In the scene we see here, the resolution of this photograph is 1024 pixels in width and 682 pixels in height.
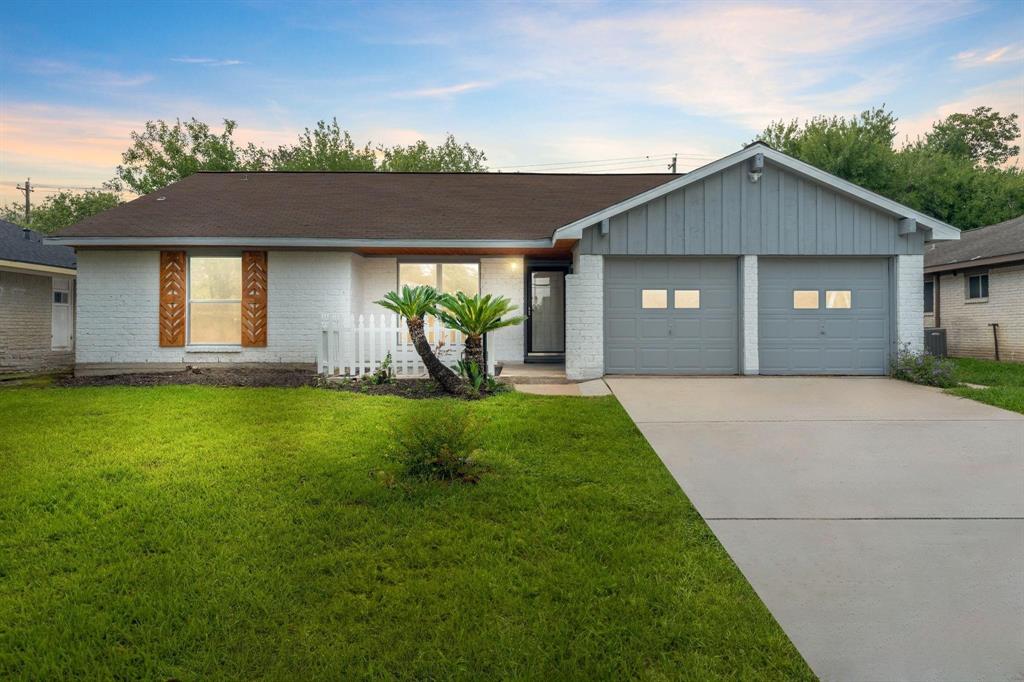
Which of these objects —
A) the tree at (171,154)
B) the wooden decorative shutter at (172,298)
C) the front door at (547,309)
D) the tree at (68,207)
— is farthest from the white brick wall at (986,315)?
the tree at (68,207)

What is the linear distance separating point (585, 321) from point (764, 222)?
4027 mm

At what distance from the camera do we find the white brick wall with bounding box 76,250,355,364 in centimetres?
1269

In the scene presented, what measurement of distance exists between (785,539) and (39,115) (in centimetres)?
1936

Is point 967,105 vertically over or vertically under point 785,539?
over

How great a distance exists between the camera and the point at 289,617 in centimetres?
285

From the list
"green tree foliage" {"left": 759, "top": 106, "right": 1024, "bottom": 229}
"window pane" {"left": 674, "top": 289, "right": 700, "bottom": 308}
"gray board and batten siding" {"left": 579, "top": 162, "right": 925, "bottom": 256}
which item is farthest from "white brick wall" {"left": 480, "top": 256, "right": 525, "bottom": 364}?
"green tree foliage" {"left": 759, "top": 106, "right": 1024, "bottom": 229}

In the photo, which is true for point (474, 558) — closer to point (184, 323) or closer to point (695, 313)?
point (695, 313)

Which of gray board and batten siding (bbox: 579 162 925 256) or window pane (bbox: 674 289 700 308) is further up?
gray board and batten siding (bbox: 579 162 925 256)

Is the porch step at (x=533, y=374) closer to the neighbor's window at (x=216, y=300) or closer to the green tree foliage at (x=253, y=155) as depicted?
the neighbor's window at (x=216, y=300)

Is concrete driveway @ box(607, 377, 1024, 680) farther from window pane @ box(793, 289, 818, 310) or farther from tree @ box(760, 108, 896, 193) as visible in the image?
tree @ box(760, 108, 896, 193)

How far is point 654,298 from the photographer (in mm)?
11898

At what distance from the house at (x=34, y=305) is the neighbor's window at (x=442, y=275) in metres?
8.59

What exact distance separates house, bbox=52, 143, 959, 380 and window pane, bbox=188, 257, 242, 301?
0.03 metres

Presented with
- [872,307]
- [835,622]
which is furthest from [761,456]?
[872,307]
